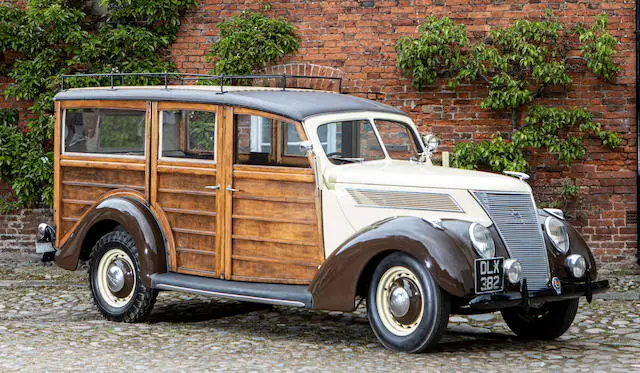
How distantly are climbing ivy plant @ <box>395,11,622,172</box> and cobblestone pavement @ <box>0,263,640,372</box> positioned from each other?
220 cm

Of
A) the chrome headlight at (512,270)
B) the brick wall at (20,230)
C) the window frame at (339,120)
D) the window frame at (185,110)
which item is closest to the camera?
the chrome headlight at (512,270)

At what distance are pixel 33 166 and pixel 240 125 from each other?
5.17 metres

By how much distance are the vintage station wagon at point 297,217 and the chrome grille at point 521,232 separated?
0.4 inches

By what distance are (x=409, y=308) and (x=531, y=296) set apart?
791 millimetres

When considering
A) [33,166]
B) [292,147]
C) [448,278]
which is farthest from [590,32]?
[33,166]

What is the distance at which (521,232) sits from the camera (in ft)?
22.1

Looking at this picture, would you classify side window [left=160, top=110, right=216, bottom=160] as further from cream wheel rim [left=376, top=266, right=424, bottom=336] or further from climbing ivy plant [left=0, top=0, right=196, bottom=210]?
climbing ivy plant [left=0, top=0, right=196, bottom=210]

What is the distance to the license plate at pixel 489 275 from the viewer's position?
20.6 feet

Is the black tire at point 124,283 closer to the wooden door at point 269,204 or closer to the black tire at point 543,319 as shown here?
the wooden door at point 269,204

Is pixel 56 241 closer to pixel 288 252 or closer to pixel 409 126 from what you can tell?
pixel 288 252

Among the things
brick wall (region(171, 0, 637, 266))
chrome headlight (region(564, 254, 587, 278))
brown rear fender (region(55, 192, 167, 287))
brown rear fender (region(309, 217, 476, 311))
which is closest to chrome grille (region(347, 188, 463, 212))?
brown rear fender (region(309, 217, 476, 311))

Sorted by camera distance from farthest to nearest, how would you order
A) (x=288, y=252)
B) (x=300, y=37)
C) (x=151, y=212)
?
(x=300, y=37) → (x=151, y=212) → (x=288, y=252)

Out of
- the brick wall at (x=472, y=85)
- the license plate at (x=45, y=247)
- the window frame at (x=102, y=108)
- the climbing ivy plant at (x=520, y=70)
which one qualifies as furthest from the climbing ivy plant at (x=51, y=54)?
the window frame at (x=102, y=108)

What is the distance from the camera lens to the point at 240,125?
754 centimetres
